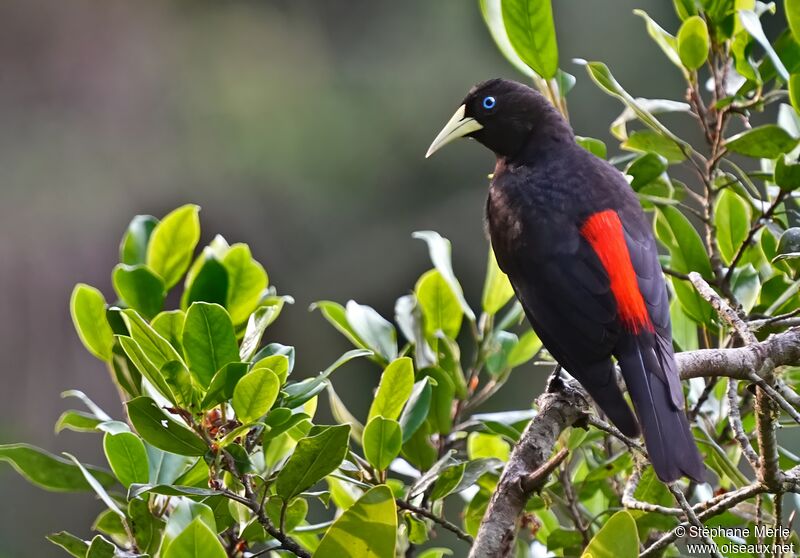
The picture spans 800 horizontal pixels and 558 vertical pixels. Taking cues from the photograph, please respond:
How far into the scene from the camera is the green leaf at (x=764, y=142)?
2535 millimetres

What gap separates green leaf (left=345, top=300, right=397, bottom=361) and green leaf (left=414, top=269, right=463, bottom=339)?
0.41 ft

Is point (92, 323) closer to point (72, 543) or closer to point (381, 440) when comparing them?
point (72, 543)

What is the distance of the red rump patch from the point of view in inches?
104

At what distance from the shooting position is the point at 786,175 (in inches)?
97.0

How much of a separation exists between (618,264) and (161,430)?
1.36 metres

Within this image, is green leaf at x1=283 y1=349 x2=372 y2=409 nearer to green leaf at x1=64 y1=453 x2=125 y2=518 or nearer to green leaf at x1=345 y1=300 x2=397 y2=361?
green leaf at x1=64 y1=453 x2=125 y2=518

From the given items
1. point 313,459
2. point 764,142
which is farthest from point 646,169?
point 313,459

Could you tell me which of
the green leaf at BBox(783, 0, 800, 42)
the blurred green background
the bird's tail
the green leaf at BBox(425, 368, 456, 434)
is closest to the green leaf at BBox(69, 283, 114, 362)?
the green leaf at BBox(425, 368, 456, 434)

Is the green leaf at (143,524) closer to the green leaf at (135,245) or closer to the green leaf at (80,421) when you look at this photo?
the green leaf at (80,421)

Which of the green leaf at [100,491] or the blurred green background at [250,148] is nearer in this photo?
the green leaf at [100,491]

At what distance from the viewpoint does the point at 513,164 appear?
340 cm

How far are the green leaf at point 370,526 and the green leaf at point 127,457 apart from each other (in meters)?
0.59

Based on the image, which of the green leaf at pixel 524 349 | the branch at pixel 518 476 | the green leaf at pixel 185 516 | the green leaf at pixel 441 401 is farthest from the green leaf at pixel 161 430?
the green leaf at pixel 524 349

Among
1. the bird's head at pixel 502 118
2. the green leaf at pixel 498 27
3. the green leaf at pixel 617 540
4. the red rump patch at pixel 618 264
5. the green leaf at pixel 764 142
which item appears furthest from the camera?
the bird's head at pixel 502 118
